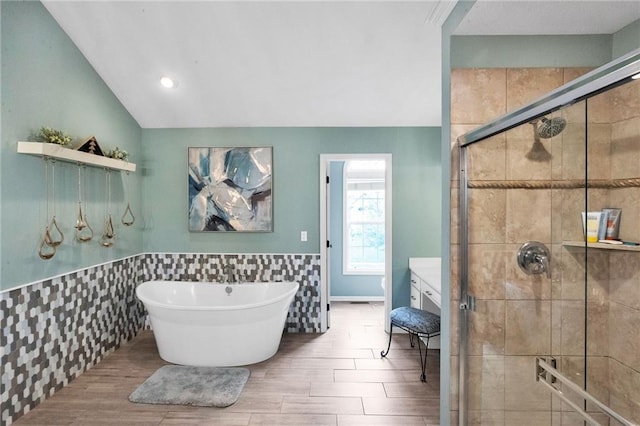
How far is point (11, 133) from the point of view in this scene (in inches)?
80.3

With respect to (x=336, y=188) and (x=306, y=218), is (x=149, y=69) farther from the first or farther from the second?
(x=336, y=188)

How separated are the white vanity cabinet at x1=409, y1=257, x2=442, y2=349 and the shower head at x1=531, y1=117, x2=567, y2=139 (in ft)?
4.94

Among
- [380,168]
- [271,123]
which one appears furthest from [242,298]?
[380,168]

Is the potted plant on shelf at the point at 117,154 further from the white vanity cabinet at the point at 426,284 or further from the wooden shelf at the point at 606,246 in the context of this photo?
Answer: the wooden shelf at the point at 606,246

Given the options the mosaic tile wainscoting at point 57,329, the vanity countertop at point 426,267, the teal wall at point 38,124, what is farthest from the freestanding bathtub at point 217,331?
the vanity countertop at point 426,267

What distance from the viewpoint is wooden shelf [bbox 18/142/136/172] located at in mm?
2072

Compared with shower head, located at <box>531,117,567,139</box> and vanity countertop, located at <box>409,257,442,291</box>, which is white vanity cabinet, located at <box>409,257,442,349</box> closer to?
vanity countertop, located at <box>409,257,442,291</box>

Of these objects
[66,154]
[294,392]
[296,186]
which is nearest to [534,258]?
[294,392]

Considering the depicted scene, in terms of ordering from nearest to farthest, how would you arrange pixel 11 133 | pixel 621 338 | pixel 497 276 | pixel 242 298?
A: pixel 621 338 < pixel 497 276 < pixel 11 133 < pixel 242 298

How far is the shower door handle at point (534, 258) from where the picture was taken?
4.90 ft

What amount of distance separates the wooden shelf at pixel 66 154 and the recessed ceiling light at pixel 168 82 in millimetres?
843

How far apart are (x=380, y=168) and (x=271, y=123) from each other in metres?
2.13

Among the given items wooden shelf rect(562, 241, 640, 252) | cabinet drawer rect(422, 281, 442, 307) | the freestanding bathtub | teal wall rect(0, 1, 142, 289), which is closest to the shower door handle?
wooden shelf rect(562, 241, 640, 252)

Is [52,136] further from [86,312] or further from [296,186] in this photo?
[296,186]
